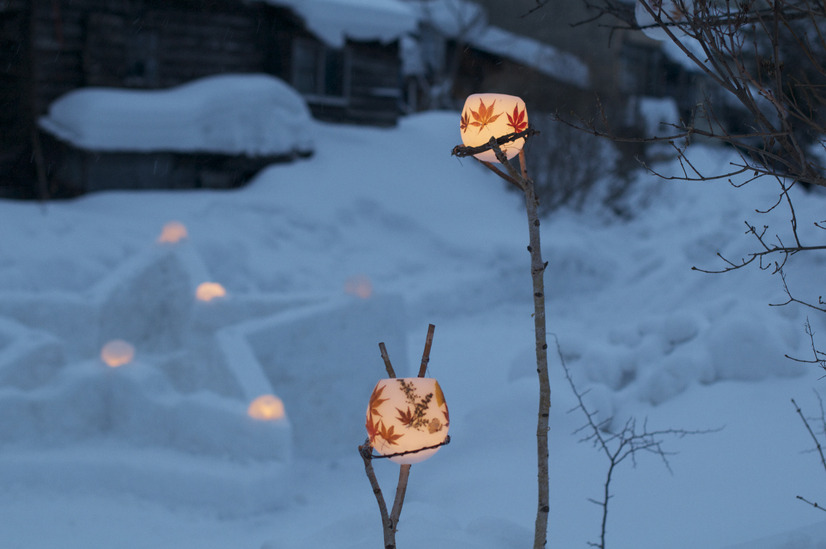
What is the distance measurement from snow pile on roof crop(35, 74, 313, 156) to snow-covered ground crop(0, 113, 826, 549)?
7.41ft

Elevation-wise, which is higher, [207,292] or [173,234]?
[173,234]

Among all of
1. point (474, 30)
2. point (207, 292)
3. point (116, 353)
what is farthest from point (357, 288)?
point (474, 30)

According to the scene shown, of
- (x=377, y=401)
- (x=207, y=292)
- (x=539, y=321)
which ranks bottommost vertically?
(x=207, y=292)

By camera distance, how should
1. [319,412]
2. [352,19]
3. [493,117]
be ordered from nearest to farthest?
[493,117]
[319,412]
[352,19]

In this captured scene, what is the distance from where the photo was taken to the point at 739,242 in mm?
8828

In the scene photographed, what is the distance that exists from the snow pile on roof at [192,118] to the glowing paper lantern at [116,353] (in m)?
6.02

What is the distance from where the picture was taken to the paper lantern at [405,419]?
237 cm

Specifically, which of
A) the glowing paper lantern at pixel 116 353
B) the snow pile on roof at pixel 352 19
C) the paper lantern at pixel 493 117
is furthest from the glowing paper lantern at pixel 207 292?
the snow pile on roof at pixel 352 19

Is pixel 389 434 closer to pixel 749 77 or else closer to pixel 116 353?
pixel 749 77

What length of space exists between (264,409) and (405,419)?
2.66 meters

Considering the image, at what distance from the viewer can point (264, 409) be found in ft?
15.8

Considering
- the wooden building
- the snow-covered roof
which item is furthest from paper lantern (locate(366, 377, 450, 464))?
the snow-covered roof

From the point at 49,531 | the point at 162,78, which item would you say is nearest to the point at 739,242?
the point at 49,531

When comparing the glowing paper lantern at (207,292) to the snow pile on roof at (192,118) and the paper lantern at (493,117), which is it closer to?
the paper lantern at (493,117)
